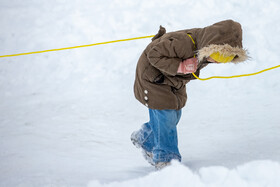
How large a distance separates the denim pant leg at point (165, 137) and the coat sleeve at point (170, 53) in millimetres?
338

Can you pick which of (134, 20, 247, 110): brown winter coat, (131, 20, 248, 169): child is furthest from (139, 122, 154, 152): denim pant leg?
(134, 20, 247, 110): brown winter coat

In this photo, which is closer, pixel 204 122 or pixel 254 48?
pixel 204 122

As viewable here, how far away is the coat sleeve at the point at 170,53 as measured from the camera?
1990mm

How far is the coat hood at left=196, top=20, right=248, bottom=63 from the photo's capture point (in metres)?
1.82

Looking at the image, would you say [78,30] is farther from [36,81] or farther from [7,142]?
[7,142]

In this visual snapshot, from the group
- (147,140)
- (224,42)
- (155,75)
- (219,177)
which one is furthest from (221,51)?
(147,140)

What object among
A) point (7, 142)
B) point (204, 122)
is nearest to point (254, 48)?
point (204, 122)

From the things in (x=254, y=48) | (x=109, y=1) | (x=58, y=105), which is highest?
(x=109, y=1)

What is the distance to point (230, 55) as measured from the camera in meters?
1.85

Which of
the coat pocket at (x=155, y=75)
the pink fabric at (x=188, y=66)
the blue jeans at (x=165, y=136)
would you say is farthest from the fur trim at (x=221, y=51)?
the blue jeans at (x=165, y=136)

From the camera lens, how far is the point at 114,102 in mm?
4047

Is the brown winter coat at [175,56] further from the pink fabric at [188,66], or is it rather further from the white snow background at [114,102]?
the white snow background at [114,102]

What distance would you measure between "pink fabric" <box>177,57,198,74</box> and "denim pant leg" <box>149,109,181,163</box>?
329mm

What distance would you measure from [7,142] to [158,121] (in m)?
1.51
